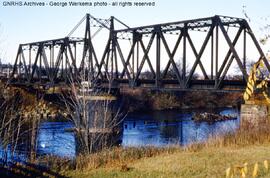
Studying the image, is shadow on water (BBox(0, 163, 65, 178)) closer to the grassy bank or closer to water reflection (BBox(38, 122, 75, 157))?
the grassy bank

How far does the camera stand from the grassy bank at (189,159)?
508 inches

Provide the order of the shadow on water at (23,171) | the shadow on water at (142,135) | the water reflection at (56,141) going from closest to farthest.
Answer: the shadow on water at (23,171) < the water reflection at (56,141) < the shadow on water at (142,135)

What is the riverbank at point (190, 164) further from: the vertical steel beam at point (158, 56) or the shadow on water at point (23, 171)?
the vertical steel beam at point (158, 56)

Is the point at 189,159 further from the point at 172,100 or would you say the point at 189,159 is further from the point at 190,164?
the point at 172,100

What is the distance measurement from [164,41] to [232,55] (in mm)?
6334

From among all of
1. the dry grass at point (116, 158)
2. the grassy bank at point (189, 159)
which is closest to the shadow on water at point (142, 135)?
the grassy bank at point (189, 159)

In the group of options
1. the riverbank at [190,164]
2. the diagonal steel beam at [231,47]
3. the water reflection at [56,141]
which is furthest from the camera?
the diagonal steel beam at [231,47]

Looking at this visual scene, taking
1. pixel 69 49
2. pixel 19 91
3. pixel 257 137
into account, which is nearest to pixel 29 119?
pixel 69 49

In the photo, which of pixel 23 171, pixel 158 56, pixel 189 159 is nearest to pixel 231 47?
pixel 158 56

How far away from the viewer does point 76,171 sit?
48.9 feet

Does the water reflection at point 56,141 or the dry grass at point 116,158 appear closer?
the dry grass at point 116,158

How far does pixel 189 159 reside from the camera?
14.6 metres

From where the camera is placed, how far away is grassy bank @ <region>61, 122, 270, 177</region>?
12.9m

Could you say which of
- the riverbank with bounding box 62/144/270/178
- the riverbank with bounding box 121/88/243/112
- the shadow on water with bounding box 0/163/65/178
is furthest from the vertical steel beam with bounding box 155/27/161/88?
the riverbank with bounding box 121/88/243/112
